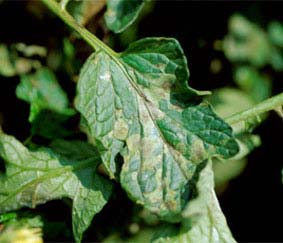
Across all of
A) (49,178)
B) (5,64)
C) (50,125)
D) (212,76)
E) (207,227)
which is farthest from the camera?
(212,76)

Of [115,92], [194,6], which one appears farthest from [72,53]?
[115,92]

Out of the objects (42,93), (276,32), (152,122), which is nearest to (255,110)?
(152,122)

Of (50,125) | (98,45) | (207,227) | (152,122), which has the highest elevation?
(98,45)

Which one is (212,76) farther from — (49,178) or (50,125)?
(49,178)

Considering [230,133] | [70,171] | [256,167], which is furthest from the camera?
[256,167]

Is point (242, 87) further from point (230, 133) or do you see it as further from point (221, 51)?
point (230, 133)

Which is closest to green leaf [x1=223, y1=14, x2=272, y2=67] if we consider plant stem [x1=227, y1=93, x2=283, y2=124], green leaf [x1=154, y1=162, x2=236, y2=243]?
plant stem [x1=227, y1=93, x2=283, y2=124]

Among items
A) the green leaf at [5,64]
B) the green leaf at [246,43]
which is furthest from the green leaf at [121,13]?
the green leaf at [246,43]
